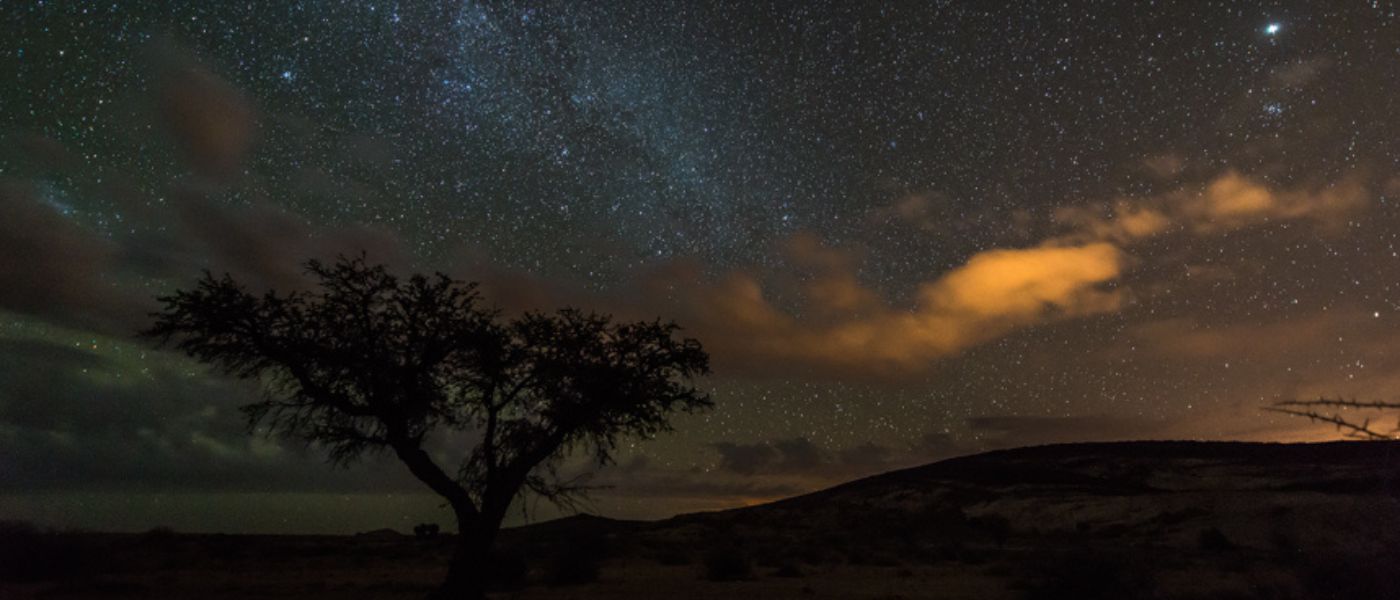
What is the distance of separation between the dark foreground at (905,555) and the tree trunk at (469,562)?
3.37 meters

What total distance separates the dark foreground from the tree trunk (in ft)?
11.1

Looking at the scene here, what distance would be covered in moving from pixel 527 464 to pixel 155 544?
103 ft

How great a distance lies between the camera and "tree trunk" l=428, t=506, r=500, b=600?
57.2ft

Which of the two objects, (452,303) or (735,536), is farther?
(735,536)

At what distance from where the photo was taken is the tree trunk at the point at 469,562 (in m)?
17.4

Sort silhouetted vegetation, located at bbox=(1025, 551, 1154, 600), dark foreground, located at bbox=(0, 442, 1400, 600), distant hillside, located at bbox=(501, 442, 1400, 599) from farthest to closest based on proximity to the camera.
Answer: distant hillside, located at bbox=(501, 442, 1400, 599) → dark foreground, located at bbox=(0, 442, 1400, 600) → silhouetted vegetation, located at bbox=(1025, 551, 1154, 600)

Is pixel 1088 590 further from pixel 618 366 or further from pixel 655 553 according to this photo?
pixel 655 553

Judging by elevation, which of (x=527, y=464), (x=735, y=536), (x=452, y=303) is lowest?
(x=735, y=536)

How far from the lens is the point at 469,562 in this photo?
57.5 ft

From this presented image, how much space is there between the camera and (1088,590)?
70.2 ft

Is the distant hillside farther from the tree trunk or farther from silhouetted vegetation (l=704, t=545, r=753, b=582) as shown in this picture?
the tree trunk

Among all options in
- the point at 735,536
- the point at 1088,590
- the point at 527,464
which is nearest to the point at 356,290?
the point at 527,464

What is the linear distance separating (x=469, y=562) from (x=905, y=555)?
90.9ft

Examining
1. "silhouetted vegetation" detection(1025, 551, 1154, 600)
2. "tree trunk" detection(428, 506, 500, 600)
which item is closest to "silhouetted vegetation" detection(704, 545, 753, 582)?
"silhouetted vegetation" detection(1025, 551, 1154, 600)
